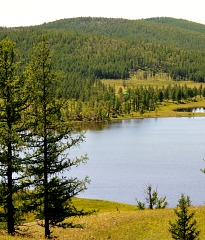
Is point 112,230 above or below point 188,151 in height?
above

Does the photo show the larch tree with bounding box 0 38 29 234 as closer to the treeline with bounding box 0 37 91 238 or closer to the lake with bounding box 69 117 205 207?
the treeline with bounding box 0 37 91 238

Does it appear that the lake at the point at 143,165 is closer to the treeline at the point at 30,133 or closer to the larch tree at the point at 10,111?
the treeline at the point at 30,133

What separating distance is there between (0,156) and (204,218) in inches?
978

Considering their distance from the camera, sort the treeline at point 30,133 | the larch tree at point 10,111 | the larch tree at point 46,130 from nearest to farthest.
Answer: the larch tree at point 10,111, the treeline at point 30,133, the larch tree at point 46,130

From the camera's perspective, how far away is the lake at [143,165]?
89938 mm

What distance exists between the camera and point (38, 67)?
32.9 meters

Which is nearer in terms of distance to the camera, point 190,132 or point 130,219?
point 130,219

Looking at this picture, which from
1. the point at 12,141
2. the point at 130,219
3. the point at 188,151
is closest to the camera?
the point at 12,141

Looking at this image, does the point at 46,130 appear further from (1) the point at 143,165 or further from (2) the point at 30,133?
(1) the point at 143,165

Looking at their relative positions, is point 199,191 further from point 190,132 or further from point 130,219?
point 190,132

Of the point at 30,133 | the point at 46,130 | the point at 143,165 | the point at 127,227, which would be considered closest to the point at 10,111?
the point at 30,133

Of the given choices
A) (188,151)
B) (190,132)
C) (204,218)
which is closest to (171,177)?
(188,151)

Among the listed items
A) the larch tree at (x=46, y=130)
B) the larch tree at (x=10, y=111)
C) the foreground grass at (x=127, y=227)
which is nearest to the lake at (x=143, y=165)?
the foreground grass at (x=127, y=227)

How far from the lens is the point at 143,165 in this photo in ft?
392
